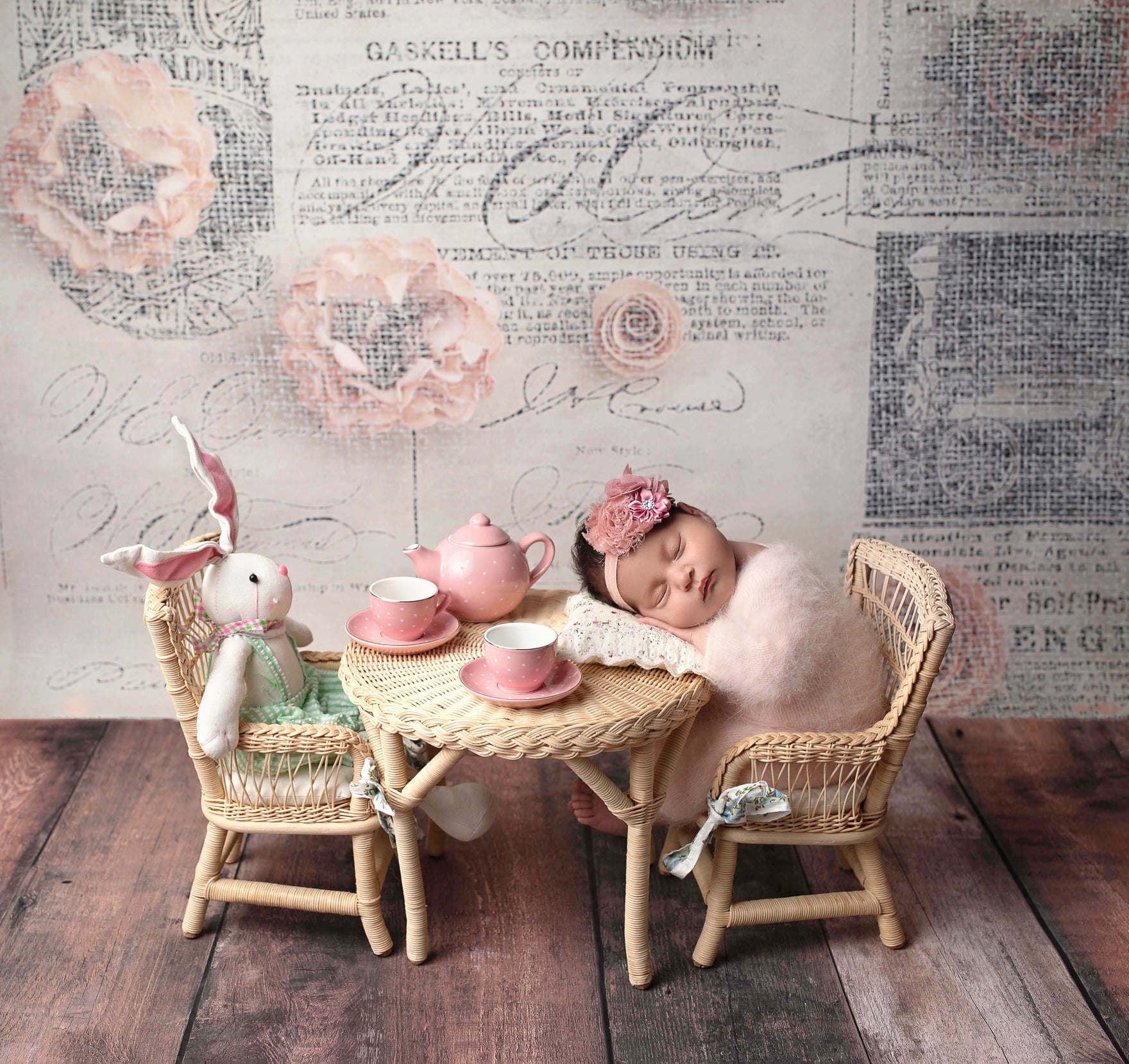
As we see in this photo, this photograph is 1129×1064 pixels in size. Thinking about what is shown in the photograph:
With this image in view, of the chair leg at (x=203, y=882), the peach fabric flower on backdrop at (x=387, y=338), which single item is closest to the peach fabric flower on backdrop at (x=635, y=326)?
the peach fabric flower on backdrop at (x=387, y=338)

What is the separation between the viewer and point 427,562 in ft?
6.21

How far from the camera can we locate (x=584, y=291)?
8.00 feet

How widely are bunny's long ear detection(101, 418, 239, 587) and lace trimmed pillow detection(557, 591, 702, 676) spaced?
2.08ft

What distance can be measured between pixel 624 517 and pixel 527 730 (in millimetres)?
430

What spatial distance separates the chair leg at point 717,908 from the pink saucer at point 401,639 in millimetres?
598

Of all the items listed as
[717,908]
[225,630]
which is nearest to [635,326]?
[225,630]

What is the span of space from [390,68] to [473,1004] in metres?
1.97

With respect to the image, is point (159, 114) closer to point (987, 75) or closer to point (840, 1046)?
point (987, 75)

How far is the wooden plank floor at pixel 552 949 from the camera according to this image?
1.64 meters

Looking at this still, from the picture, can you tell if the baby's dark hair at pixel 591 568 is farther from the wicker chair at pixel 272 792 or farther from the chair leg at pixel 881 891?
the chair leg at pixel 881 891

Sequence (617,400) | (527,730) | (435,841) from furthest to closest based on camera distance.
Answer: (617,400) < (435,841) < (527,730)

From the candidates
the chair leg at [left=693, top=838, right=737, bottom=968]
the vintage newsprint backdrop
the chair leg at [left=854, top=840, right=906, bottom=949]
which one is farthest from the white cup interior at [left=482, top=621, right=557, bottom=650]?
the vintage newsprint backdrop

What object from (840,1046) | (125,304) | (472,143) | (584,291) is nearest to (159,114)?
(125,304)

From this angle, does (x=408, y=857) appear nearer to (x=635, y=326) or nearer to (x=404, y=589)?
(x=404, y=589)
